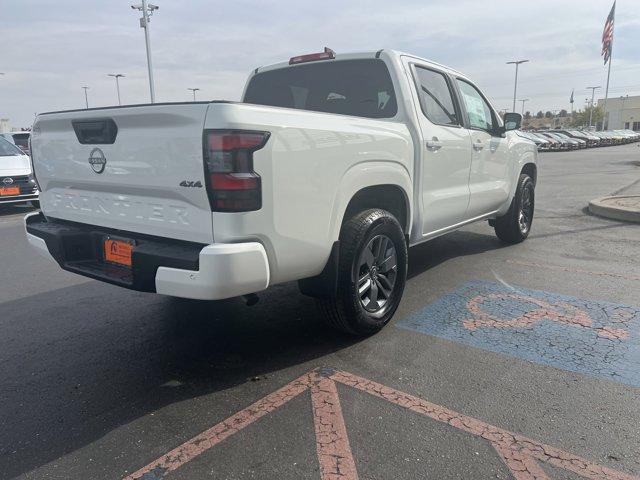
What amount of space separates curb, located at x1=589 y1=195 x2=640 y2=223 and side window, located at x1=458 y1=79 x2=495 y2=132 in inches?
155

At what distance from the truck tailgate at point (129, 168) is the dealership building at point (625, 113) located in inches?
4630

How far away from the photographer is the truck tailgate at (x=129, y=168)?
8.59 feet

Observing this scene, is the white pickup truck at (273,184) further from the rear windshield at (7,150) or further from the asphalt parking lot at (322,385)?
the rear windshield at (7,150)

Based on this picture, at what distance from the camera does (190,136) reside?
8.45 feet

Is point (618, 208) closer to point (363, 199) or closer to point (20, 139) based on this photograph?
point (363, 199)

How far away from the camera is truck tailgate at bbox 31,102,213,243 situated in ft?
8.59

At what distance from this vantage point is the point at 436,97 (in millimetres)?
4496

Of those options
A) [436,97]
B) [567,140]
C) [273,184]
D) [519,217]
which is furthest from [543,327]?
[567,140]

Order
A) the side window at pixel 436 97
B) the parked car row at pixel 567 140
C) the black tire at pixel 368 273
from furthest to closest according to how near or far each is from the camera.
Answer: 1. the parked car row at pixel 567 140
2. the side window at pixel 436 97
3. the black tire at pixel 368 273

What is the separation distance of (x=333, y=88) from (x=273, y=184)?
2.05 m

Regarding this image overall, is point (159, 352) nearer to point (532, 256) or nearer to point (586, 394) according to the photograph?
point (586, 394)

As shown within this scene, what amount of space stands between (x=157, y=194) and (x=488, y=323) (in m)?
2.57

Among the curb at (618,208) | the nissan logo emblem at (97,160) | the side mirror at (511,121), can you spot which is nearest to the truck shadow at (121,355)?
the nissan logo emblem at (97,160)

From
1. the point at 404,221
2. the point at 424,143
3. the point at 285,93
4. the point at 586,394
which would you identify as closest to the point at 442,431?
the point at 586,394
